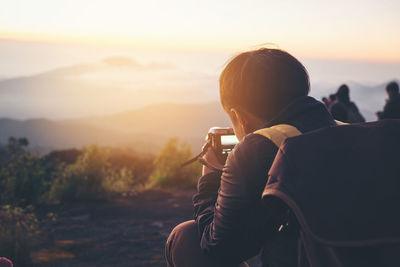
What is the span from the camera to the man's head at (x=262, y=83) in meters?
1.62

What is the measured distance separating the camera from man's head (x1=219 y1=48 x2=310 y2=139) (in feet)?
1.08

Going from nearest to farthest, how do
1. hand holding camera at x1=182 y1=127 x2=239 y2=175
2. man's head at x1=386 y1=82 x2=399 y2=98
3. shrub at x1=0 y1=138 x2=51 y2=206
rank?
hand holding camera at x1=182 y1=127 x2=239 y2=175, shrub at x1=0 y1=138 x2=51 y2=206, man's head at x1=386 y1=82 x2=399 y2=98

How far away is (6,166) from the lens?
7855 millimetres

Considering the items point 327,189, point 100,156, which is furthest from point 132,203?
point 327,189

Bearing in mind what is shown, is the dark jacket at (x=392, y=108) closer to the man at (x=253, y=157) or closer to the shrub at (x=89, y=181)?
the shrub at (x=89, y=181)

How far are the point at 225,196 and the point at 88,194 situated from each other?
6227mm

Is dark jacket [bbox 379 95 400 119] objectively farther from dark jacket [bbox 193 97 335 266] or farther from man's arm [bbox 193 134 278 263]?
man's arm [bbox 193 134 278 263]

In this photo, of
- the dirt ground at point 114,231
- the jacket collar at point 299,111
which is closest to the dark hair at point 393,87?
the dirt ground at point 114,231

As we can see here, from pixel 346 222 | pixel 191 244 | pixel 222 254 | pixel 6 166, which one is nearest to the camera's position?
pixel 346 222

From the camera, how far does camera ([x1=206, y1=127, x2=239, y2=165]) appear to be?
2.01 m

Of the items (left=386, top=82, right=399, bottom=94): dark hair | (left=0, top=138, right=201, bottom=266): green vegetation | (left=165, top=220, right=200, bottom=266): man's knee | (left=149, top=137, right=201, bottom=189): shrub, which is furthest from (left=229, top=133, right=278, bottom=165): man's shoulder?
(left=386, top=82, right=399, bottom=94): dark hair

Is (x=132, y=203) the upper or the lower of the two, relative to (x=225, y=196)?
lower

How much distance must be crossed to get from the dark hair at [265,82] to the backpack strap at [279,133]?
0.58ft

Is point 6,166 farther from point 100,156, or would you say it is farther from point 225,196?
point 225,196
